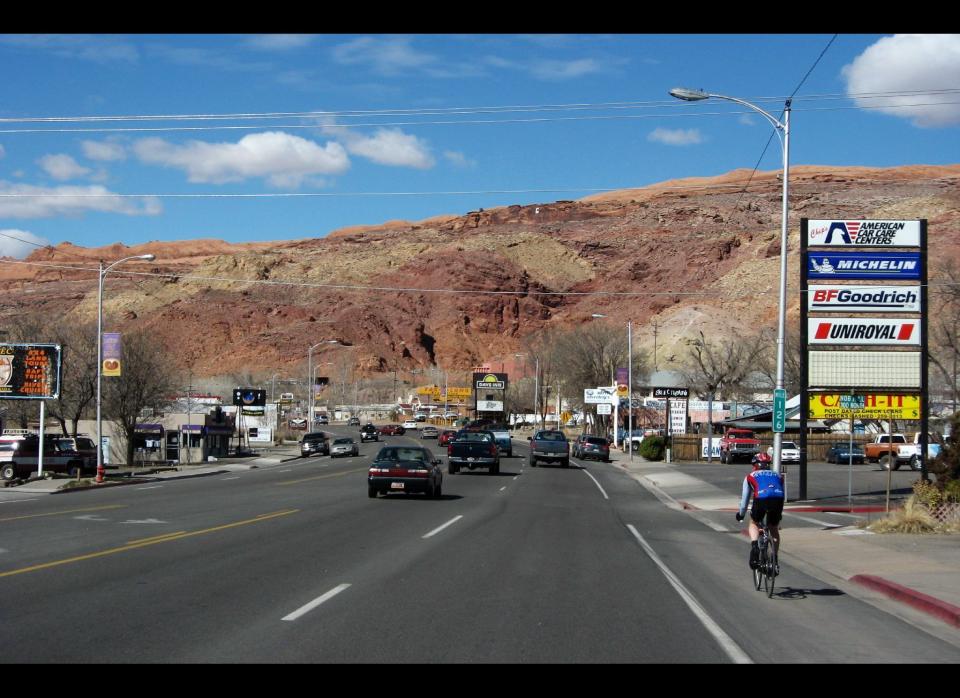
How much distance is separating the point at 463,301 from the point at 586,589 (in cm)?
15191

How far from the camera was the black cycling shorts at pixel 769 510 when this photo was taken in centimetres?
1269

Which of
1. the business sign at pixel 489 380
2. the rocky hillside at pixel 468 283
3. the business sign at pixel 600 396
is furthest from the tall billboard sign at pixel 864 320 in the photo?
the rocky hillside at pixel 468 283

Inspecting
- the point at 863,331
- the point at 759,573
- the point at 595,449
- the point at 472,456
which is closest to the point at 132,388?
the point at 472,456

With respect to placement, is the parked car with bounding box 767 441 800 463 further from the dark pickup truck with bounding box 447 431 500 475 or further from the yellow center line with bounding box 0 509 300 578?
the yellow center line with bounding box 0 509 300 578

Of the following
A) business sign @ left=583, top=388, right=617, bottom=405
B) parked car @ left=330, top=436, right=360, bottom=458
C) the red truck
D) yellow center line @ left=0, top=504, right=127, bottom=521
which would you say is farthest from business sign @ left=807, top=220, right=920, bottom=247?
parked car @ left=330, top=436, right=360, bottom=458

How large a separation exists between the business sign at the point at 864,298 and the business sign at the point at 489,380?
3266 inches

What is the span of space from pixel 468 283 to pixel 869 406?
135199mm

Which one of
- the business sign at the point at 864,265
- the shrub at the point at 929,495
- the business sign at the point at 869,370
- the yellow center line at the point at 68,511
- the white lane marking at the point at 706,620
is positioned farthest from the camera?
the business sign at the point at 869,370

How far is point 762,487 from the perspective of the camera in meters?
12.9

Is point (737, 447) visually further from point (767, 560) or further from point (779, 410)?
point (767, 560)

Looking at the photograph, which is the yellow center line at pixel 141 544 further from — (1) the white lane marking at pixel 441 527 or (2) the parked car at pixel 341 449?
(2) the parked car at pixel 341 449

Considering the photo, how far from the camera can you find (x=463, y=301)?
164 meters

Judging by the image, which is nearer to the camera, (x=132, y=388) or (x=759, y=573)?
(x=759, y=573)
